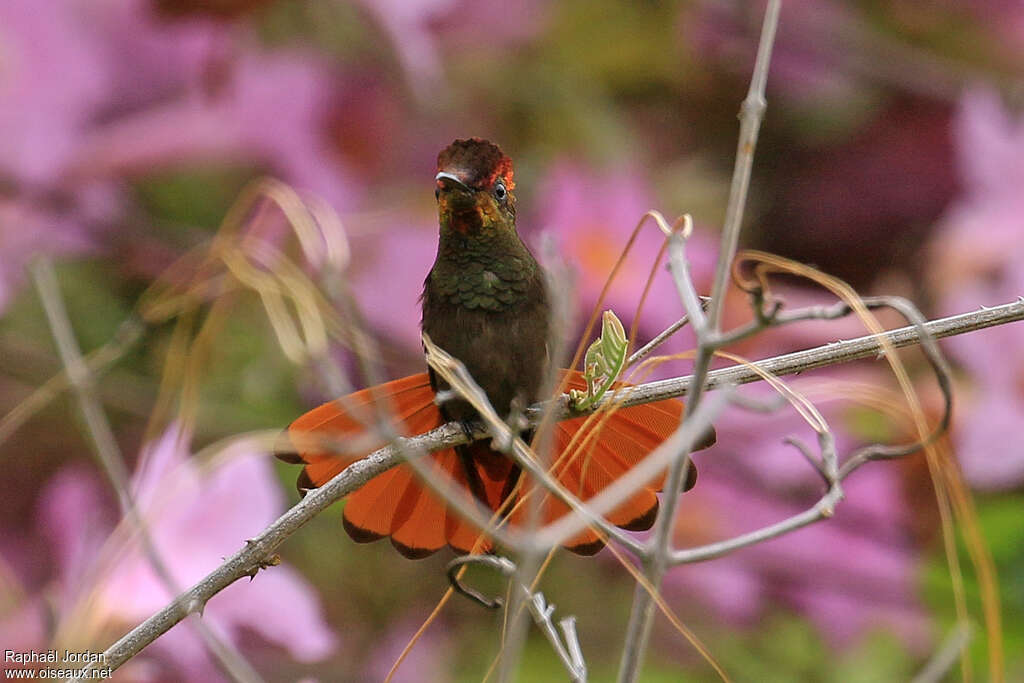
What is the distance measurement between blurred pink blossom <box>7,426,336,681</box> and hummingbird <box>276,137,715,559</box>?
0.37ft

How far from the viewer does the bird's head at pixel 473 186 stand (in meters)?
0.45

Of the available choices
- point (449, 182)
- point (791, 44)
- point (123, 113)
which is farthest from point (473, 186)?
point (791, 44)

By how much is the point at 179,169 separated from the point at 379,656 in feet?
1.14

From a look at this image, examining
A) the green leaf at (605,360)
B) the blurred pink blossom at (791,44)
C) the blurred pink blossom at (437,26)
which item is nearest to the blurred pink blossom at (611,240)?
the blurred pink blossom at (437,26)

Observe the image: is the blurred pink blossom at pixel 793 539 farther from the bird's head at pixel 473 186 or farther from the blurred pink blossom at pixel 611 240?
the bird's head at pixel 473 186

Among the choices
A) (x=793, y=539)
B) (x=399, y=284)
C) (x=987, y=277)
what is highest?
(x=399, y=284)

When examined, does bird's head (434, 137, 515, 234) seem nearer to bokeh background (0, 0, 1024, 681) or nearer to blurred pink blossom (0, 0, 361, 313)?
bokeh background (0, 0, 1024, 681)

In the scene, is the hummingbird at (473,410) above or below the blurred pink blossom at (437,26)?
below

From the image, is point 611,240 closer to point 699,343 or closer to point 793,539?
point 793,539

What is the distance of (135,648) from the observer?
0.99ft

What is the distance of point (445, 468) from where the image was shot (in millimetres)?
493

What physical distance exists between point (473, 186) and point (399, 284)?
279mm

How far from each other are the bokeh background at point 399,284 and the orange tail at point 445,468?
0.16m

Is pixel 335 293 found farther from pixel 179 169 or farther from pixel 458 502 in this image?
pixel 179 169
